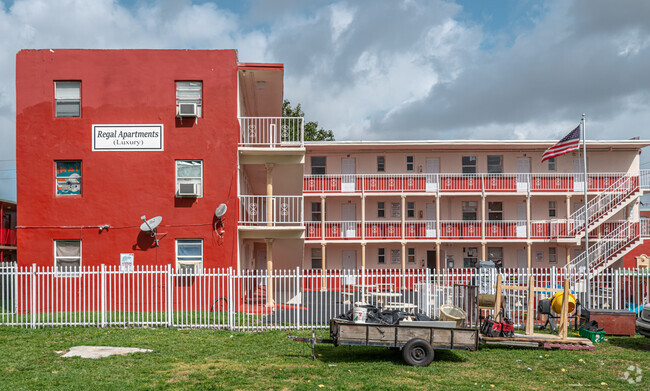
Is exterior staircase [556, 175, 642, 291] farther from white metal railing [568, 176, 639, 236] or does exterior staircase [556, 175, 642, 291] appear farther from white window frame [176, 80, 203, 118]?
white window frame [176, 80, 203, 118]

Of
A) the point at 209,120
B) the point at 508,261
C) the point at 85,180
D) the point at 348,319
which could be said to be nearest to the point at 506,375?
the point at 348,319

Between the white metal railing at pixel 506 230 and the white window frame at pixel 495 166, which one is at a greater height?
the white window frame at pixel 495 166

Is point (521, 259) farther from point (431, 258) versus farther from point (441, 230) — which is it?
point (441, 230)

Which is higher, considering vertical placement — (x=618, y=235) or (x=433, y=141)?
(x=433, y=141)

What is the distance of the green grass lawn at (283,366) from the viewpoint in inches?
353

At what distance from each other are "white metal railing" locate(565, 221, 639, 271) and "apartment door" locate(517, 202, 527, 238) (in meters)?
3.15

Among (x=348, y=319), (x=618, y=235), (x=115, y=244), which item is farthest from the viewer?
(x=618, y=235)

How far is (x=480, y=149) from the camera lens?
114 feet

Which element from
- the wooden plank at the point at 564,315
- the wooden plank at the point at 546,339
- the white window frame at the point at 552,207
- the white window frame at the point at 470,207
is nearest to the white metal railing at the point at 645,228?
the white window frame at the point at 552,207

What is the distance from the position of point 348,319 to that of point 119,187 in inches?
414

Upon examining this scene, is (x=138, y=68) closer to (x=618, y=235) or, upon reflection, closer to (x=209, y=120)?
(x=209, y=120)

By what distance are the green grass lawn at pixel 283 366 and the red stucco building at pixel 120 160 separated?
17.0 feet

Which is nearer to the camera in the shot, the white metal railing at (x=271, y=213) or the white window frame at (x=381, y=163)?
the white metal railing at (x=271, y=213)

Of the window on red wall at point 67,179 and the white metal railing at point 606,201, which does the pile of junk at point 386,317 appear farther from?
the white metal railing at point 606,201
